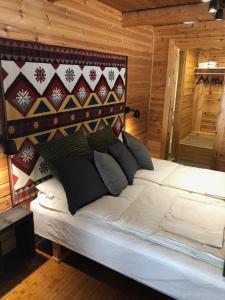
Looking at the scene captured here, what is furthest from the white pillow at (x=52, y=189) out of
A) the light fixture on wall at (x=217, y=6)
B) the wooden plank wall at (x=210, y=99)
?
the wooden plank wall at (x=210, y=99)

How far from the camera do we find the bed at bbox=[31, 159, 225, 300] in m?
1.60

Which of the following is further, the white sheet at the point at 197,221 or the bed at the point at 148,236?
the white sheet at the point at 197,221

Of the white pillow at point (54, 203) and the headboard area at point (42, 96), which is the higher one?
the headboard area at point (42, 96)

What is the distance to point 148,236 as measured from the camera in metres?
1.79

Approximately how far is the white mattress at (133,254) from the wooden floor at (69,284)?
289 millimetres

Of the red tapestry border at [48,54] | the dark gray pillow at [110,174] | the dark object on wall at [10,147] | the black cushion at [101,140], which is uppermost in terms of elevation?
the red tapestry border at [48,54]

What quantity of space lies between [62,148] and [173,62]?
8.84 ft

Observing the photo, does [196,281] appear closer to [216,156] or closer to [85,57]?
[85,57]

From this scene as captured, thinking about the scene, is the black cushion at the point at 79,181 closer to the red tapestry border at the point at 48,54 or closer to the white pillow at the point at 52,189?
the white pillow at the point at 52,189

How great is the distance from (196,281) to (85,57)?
7.53 ft

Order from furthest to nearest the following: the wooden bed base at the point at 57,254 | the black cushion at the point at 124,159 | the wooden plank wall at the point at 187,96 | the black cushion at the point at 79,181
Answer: the wooden plank wall at the point at 187,96, the black cushion at the point at 124,159, the wooden bed base at the point at 57,254, the black cushion at the point at 79,181

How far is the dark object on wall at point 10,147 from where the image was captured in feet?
6.52

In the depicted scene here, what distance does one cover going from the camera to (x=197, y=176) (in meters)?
2.79

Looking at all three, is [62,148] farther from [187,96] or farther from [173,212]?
[187,96]
